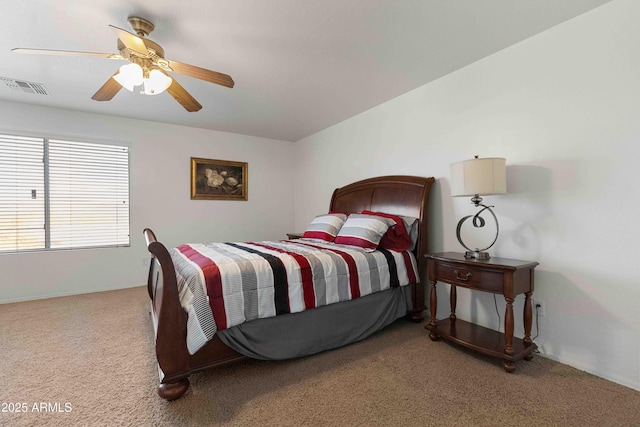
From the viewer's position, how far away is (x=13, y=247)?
11.9ft

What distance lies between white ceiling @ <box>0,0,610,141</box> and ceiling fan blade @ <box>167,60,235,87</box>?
26 cm

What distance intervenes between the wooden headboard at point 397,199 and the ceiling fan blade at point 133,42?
2555mm

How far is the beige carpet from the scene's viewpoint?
1.56 meters

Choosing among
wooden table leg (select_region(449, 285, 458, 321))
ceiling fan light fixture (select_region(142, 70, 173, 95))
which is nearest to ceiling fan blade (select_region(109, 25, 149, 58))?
ceiling fan light fixture (select_region(142, 70, 173, 95))

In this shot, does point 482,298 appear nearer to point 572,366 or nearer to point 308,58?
point 572,366

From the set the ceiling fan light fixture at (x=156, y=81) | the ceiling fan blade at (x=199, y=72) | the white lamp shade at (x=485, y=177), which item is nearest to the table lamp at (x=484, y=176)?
the white lamp shade at (x=485, y=177)

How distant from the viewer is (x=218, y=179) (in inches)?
193

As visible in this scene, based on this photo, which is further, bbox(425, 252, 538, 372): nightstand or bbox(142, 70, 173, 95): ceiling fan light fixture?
bbox(142, 70, 173, 95): ceiling fan light fixture

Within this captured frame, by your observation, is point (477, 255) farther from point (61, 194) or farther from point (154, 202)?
point (61, 194)

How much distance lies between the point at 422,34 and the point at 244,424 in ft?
9.16

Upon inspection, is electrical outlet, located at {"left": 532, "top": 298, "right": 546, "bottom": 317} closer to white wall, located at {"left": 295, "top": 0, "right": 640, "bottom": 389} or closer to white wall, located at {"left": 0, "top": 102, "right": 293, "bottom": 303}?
white wall, located at {"left": 295, "top": 0, "right": 640, "bottom": 389}

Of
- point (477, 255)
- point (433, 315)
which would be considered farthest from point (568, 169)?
point (433, 315)

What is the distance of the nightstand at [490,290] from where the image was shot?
1987mm

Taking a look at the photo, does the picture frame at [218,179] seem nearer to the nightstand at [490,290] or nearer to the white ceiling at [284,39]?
the white ceiling at [284,39]
